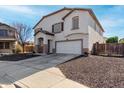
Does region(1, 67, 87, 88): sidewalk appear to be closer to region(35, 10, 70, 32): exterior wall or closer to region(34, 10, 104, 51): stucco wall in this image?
region(34, 10, 104, 51): stucco wall

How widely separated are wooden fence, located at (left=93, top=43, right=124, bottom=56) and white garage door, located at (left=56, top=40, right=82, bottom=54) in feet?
6.16

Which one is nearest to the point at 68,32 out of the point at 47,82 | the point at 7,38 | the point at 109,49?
the point at 109,49

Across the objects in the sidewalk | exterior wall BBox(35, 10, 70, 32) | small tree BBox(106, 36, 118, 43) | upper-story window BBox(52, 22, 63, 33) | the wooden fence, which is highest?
exterior wall BBox(35, 10, 70, 32)

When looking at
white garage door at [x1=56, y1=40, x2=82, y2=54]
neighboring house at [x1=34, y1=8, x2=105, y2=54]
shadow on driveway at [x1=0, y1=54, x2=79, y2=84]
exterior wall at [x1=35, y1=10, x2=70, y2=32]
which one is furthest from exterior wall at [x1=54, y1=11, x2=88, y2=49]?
shadow on driveway at [x1=0, y1=54, x2=79, y2=84]

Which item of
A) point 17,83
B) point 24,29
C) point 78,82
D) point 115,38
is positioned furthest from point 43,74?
point 24,29

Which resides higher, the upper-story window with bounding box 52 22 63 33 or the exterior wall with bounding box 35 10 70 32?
the exterior wall with bounding box 35 10 70 32

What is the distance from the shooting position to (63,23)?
1995cm

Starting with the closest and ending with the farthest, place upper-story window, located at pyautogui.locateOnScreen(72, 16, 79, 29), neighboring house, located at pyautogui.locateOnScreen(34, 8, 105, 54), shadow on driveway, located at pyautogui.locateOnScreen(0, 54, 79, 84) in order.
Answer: shadow on driveway, located at pyautogui.locateOnScreen(0, 54, 79, 84)
neighboring house, located at pyautogui.locateOnScreen(34, 8, 105, 54)
upper-story window, located at pyautogui.locateOnScreen(72, 16, 79, 29)

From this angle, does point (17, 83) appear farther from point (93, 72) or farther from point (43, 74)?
point (93, 72)

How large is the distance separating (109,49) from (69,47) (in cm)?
454

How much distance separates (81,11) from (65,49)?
489 centimetres

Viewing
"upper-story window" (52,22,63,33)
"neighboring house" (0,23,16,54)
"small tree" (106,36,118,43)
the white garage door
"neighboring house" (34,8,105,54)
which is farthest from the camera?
"small tree" (106,36,118,43)

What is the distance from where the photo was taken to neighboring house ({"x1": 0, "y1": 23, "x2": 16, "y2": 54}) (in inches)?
1219

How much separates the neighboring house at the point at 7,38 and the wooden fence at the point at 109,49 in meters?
19.6
